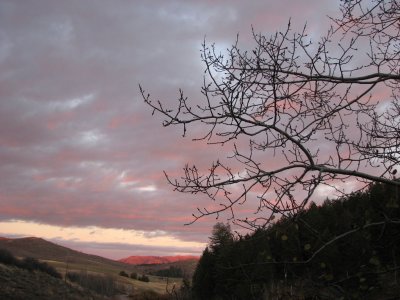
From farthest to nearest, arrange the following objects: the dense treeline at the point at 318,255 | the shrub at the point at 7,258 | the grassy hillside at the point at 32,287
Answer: the shrub at the point at 7,258, the grassy hillside at the point at 32,287, the dense treeline at the point at 318,255

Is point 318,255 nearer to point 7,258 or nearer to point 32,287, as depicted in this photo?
point 32,287

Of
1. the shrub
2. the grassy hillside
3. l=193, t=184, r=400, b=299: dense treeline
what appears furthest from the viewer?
the shrub

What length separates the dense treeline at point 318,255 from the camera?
5630 mm

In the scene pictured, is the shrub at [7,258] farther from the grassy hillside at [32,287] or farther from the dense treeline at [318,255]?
the dense treeline at [318,255]

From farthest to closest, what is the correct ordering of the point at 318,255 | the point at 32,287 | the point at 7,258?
the point at 7,258 < the point at 32,287 < the point at 318,255

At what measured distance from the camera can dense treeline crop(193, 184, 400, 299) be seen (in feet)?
18.5

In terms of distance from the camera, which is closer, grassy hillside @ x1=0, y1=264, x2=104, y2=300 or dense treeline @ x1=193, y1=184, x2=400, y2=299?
dense treeline @ x1=193, y1=184, x2=400, y2=299

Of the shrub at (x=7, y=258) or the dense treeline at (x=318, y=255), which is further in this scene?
the shrub at (x=7, y=258)

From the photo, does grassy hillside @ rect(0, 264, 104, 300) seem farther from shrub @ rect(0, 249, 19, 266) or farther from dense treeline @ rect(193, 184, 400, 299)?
dense treeline @ rect(193, 184, 400, 299)

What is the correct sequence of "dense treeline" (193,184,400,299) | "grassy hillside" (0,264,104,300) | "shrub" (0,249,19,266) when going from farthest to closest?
"shrub" (0,249,19,266)
"grassy hillside" (0,264,104,300)
"dense treeline" (193,184,400,299)

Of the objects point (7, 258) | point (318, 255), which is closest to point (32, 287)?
point (7, 258)

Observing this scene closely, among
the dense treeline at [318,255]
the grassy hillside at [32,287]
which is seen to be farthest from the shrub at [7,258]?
the dense treeline at [318,255]

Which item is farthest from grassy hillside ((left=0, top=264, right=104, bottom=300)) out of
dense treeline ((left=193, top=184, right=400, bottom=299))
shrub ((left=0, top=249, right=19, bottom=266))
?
dense treeline ((left=193, top=184, right=400, bottom=299))

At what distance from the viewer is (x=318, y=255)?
10.2 m
